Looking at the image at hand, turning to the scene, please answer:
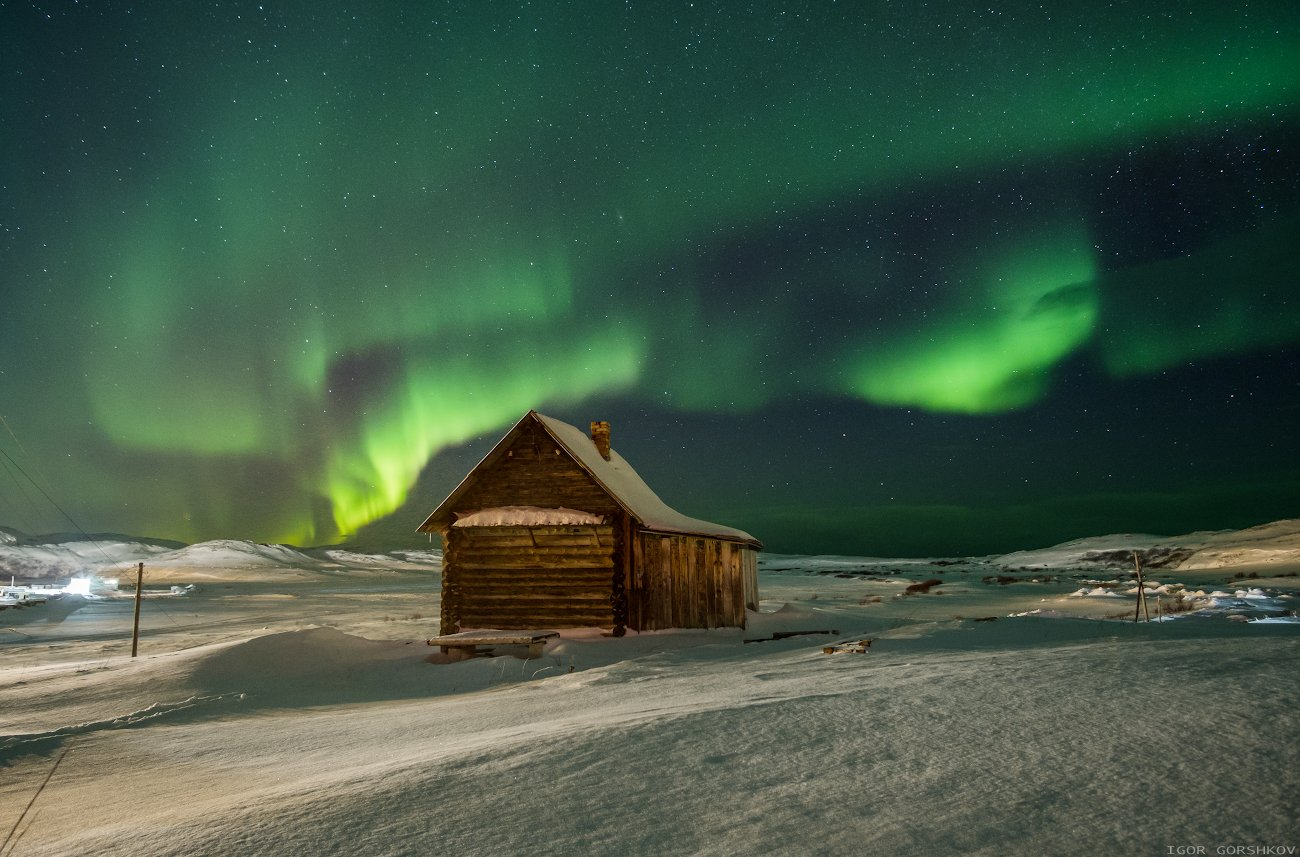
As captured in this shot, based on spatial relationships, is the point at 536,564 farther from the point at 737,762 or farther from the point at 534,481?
the point at 737,762

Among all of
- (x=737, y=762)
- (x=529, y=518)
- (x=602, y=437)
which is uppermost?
(x=602, y=437)

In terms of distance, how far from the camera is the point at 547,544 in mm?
19859

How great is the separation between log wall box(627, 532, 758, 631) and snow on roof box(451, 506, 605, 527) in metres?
1.61

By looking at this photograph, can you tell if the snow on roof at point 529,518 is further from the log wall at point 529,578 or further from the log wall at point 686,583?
the log wall at point 686,583

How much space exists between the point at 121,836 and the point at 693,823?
134 inches

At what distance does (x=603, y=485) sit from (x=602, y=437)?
4378 mm

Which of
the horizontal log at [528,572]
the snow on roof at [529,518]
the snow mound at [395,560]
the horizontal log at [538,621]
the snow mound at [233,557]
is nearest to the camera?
the horizontal log at [538,621]

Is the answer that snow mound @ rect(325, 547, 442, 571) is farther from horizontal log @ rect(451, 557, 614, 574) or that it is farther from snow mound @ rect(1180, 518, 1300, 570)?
horizontal log @ rect(451, 557, 614, 574)

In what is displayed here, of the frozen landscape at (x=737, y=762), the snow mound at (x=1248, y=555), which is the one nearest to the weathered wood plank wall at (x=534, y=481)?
the frozen landscape at (x=737, y=762)

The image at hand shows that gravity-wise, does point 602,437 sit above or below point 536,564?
above

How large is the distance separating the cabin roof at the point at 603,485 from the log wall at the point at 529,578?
82 centimetres

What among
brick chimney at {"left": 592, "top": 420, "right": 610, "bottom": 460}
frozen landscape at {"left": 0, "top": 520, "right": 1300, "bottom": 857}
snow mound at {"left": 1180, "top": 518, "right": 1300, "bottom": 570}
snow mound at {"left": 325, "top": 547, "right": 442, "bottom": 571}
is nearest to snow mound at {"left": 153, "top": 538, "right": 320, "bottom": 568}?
snow mound at {"left": 325, "top": 547, "right": 442, "bottom": 571}

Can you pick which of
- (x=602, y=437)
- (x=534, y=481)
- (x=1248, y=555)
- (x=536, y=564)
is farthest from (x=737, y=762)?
(x=1248, y=555)

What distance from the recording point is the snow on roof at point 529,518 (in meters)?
19.5
